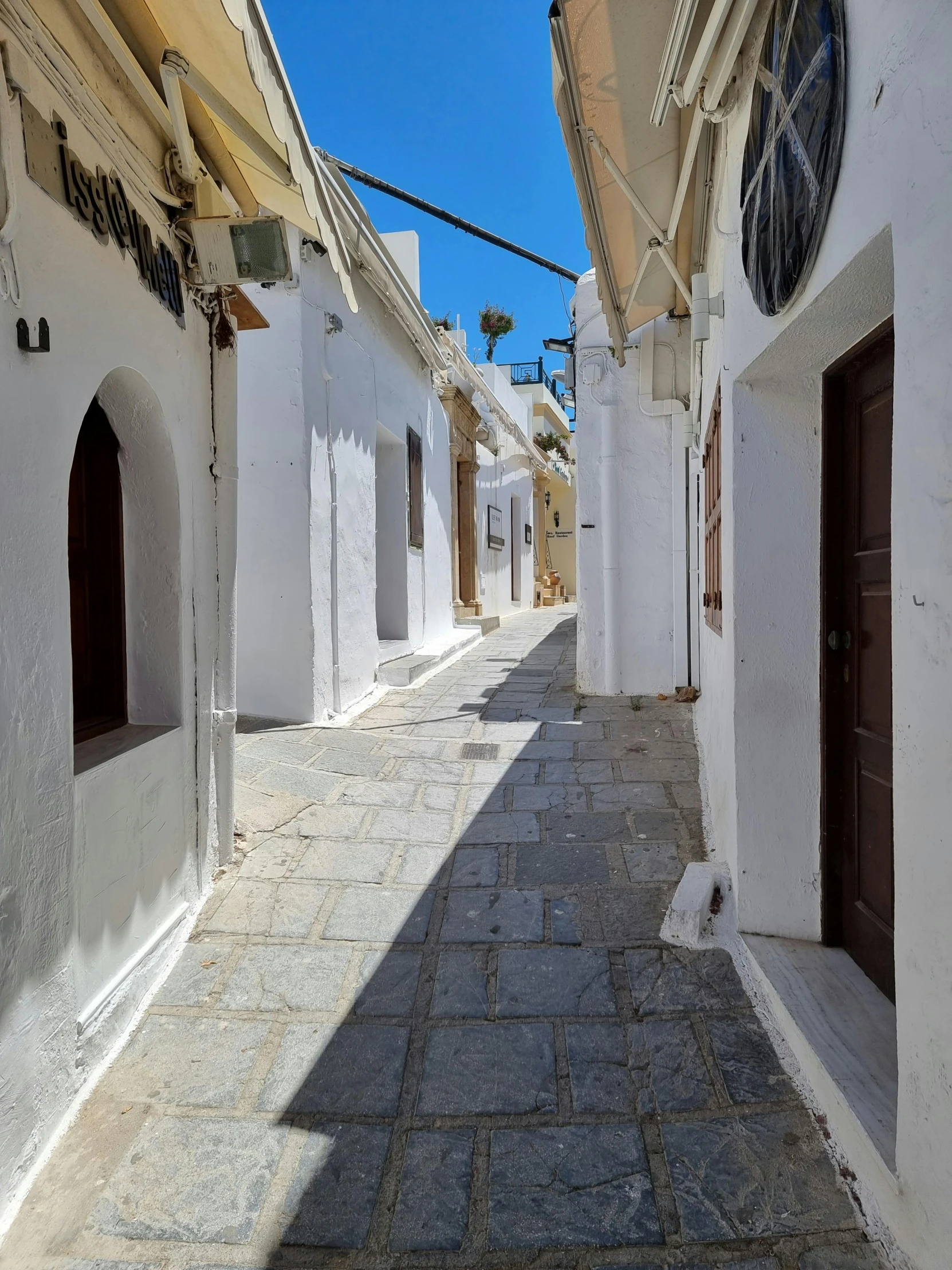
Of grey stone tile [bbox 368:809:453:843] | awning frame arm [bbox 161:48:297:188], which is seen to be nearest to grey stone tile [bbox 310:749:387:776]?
grey stone tile [bbox 368:809:453:843]

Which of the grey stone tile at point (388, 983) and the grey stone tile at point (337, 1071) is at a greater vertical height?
the grey stone tile at point (388, 983)

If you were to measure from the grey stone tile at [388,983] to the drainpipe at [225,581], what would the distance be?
1092 mm

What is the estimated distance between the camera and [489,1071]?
7.95 ft

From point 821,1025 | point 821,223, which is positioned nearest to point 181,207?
point 821,223

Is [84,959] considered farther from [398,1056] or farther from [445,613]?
[445,613]

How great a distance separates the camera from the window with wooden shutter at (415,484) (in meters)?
8.66

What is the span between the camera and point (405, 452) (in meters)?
8.48

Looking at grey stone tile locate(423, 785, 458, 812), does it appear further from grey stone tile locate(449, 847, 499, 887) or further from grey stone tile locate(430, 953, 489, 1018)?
grey stone tile locate(430, 953, 489, 1018)

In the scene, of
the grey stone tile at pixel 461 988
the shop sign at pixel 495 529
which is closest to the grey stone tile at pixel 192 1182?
the grey stone tile at pixel 461 988

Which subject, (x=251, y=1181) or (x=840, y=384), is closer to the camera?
(x=251, y=1181)

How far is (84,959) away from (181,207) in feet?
9.06

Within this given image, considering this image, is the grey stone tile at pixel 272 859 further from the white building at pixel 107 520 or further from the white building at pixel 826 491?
the white building at pixel 826 491

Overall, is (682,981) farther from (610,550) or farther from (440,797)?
(610,550)

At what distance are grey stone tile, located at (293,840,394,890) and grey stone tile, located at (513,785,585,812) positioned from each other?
2.79ft
